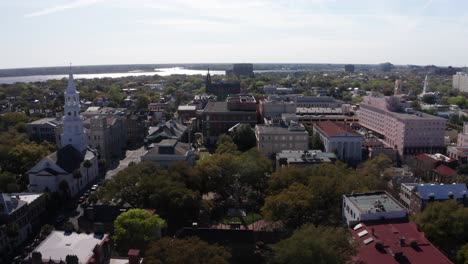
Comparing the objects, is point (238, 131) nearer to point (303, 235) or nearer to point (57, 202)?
point (57, 202)

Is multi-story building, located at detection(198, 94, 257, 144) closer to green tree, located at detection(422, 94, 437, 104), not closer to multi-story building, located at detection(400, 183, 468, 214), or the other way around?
multi-story building, located at detection(400, 183, 468, 214)

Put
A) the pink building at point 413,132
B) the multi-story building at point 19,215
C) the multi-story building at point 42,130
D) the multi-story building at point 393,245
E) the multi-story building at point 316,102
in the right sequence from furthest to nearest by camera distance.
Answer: the multi-story building at point 316,102, the multi-story building at point 42,130, the pink building at point 413,132, the multi-story building at point 19,215, the multi-story building at point 393,245

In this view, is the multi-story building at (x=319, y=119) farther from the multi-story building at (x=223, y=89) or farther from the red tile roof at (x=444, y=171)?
the multi-story building at (x=223, y=89)

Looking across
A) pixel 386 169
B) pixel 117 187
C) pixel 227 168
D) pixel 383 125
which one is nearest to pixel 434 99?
pixel 383 125

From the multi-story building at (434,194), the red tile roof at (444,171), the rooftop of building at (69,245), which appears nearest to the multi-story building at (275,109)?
the red tile roof at (444,171)

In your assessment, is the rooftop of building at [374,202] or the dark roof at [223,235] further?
the rooftop of building at [374,202]

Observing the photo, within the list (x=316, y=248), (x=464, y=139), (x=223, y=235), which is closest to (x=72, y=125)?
(x=223, y=235)

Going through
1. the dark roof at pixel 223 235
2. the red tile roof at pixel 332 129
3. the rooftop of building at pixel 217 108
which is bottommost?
the dark roof at pixel 223 235
